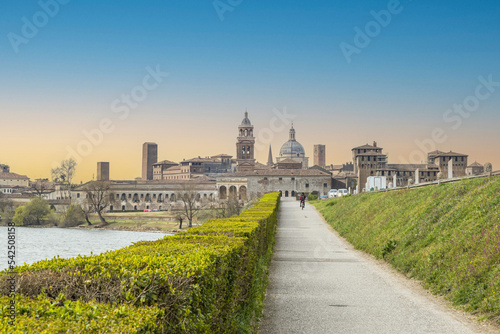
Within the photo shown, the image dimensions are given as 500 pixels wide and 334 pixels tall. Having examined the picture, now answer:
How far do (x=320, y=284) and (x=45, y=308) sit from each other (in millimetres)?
6972

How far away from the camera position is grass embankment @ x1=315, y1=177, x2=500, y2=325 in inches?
Answer: 293

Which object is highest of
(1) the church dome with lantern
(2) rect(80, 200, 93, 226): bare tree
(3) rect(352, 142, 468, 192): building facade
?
(1) the church dome with lantern

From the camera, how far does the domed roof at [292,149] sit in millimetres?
136625

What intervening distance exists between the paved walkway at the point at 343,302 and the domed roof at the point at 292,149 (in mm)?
124299

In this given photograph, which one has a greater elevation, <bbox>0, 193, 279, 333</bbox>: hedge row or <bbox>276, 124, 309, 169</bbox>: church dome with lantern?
<bbox>276, 124, 309, 169</bbox>: church dome with lantern

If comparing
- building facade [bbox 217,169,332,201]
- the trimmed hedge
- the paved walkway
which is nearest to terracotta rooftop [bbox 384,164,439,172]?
building facade [bbox 217,169,332,201]

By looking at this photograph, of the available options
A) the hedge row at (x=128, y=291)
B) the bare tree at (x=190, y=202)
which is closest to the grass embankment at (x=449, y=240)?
the hedge row at (x=128, y=291)

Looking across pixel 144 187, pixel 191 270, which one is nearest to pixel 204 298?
pixel 191 270

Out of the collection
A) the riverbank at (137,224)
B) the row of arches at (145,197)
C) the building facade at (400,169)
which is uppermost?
the building facade at (400,169)

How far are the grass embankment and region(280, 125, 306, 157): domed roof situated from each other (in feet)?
394

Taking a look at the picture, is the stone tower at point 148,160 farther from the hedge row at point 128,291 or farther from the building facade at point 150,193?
the hedge row at point 128,291

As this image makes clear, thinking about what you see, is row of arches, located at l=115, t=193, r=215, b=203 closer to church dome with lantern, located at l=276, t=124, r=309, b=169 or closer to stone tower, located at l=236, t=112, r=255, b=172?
stone tower, located at l=236, t=112, r=255, b=172

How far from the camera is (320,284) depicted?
9.24 meters

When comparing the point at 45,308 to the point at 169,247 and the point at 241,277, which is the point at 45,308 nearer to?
the point at 169,247
